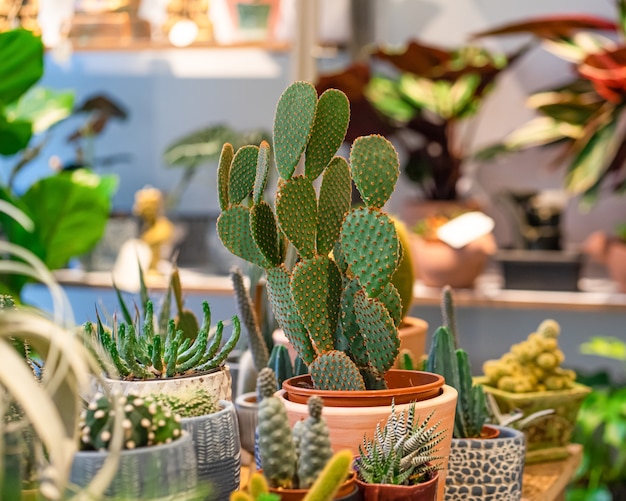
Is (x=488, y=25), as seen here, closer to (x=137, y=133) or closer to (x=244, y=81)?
(x=244, y=81)

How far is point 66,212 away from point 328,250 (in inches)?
70.4

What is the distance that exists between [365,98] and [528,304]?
78 centimetres

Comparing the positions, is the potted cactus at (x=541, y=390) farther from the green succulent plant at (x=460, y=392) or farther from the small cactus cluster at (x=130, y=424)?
the small cactus cluster at (x=130, y=424)

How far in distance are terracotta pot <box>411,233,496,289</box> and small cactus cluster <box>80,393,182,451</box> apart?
204 centimetres

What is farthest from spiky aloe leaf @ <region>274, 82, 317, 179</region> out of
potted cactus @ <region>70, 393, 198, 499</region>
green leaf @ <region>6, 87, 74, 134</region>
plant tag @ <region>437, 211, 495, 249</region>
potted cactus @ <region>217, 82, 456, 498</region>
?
green leaf @ <region>6, 87, 74, 134</region>

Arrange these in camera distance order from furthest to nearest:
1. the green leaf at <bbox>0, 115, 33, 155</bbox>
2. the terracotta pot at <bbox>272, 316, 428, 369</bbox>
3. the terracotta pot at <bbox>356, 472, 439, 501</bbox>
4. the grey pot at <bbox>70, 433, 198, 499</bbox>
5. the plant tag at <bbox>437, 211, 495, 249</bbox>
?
1. the plant tag at <bbox>437, 211, 495, 249</bbox>
2. the green leaf at <bbox>0, 115, 33, 155</bbox>
3. the terracotta pot at <bbox>272, 316, 428, 369</bbox>
4. the terracotta pot at <bbox>356, 472, 439, 501</bbox>
5. the grey pot at <bbox>70, 433, 198, 499</bbox>

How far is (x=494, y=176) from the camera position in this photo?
10.7ft

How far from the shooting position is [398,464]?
812mm

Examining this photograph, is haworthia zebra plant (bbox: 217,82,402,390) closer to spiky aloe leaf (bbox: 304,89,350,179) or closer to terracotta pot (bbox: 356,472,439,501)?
spiky aloe leaf (bbox: 304,89,350,179)

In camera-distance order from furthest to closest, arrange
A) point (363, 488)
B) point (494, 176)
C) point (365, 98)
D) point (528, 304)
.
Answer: point (494, 176)
point (365, 98)
point (528, 304)
point (363, 488)

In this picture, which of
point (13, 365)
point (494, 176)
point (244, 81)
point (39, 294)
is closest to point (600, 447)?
point (494, 176)

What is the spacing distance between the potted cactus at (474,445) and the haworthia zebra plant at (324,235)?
15 cm

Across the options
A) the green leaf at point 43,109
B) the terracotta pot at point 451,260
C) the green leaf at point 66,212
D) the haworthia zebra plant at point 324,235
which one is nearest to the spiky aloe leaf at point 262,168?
the haworthia zebra plant at point 324,235

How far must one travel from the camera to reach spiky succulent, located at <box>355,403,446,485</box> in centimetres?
81
